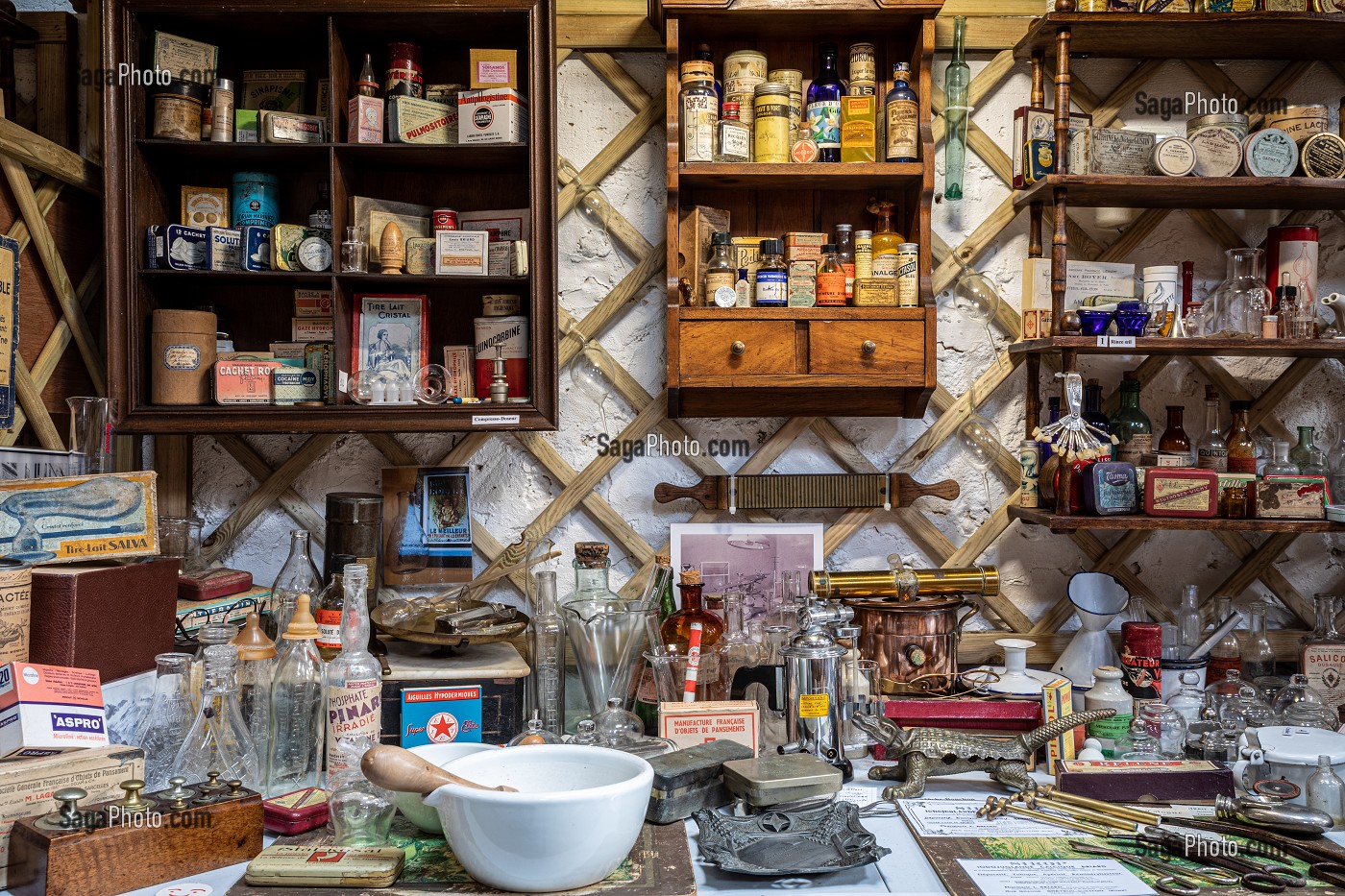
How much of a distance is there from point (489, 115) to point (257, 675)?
1.04 metres

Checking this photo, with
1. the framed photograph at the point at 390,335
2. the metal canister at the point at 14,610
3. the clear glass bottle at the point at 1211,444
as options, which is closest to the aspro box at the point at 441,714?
the metal canister at the point at 14,610

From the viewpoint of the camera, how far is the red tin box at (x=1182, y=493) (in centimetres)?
182

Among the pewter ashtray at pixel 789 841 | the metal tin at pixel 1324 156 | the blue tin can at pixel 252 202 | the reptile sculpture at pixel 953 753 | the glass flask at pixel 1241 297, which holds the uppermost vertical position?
the metal tin at pixel 1324 156

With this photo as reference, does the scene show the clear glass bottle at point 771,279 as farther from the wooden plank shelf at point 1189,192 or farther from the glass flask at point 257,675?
the glass flask at point 257,675

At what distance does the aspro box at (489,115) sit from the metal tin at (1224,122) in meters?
1.26

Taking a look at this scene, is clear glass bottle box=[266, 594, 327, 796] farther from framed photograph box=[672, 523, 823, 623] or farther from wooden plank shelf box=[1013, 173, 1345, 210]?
wooden plank shelf box=[1013, 173, 1345, 210]

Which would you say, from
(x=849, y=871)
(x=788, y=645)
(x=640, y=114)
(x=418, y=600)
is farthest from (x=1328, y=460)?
(x=418, y=600)

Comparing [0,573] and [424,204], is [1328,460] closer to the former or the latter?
[424,204]

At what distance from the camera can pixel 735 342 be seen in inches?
73.5

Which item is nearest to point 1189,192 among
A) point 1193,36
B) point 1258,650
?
point 1193,36

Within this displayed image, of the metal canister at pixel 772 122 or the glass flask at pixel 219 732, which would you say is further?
the metal canister at pixel 772 122

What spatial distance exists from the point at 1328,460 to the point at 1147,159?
2.36 feet

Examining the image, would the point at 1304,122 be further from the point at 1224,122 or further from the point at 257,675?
the point at 257,675

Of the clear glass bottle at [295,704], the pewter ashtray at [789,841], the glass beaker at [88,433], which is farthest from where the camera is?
the glass beaker at [88,433]
